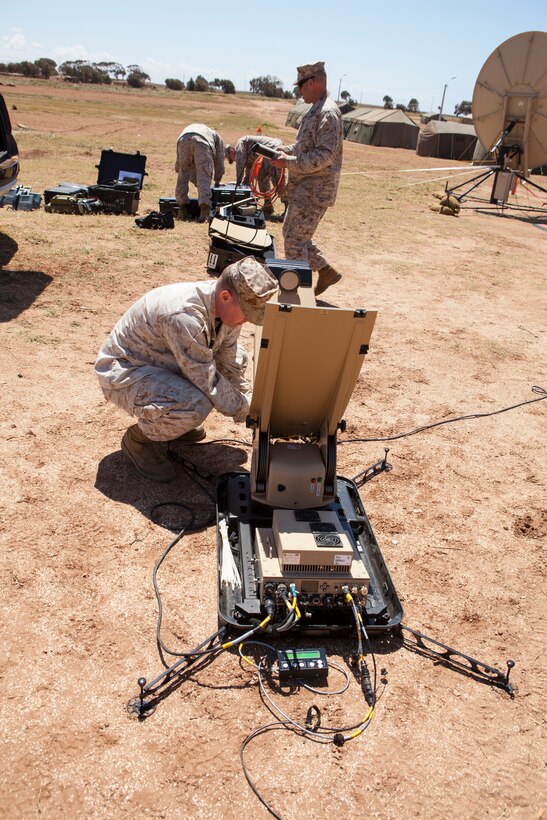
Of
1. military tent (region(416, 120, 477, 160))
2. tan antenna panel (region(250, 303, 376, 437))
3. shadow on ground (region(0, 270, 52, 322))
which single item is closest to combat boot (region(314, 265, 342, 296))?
shadow on ground (region(0, 270, 52, 322))

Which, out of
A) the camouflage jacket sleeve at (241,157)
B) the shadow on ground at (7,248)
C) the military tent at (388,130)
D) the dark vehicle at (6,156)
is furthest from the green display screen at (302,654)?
the military tent at (388,130)

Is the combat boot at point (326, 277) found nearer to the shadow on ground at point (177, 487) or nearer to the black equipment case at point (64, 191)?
the shadow on ground at point (177, 487)

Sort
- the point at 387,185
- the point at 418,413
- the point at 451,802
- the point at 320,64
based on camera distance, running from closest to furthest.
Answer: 1. the point at 451,802
2. the point at 418,413
3. the point at 320,64
4. the point at 387,185

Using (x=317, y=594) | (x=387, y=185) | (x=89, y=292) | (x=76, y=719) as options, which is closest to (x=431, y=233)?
(x=387, y=185)

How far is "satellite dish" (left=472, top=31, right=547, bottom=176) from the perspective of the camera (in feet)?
41.8

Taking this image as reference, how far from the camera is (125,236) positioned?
7.88m

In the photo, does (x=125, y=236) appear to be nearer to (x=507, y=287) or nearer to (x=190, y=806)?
(x=507, y=287)

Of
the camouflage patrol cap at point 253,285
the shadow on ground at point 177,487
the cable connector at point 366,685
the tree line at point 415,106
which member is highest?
the tree line at point 415,106

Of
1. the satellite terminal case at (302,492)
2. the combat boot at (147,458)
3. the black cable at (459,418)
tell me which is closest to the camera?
the satellite terminal case at (302,492)

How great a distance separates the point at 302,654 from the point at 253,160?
28.1ft

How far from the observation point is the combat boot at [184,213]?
9.22 m

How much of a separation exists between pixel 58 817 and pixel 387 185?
15.5 metres

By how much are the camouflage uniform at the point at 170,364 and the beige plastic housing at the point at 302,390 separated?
31 cm

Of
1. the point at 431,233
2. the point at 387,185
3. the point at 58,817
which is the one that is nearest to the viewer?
the point at 58,817
